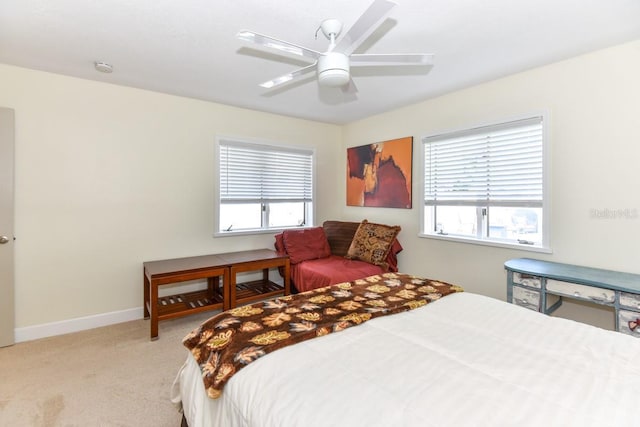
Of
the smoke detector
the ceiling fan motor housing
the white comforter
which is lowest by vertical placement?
the white comforter

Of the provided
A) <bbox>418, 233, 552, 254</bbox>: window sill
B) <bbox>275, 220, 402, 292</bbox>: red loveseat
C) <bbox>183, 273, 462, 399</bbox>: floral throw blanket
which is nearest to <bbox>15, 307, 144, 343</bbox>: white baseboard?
<bbox>275, 220, 402, 292</bbox>: red loveseat

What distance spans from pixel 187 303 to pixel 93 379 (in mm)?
1080

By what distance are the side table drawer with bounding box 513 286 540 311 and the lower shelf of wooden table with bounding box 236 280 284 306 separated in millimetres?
2405

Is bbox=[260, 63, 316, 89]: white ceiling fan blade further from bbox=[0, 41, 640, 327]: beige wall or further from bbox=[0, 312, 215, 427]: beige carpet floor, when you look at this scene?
bbox=[0, 312, 215, 427]: beige carpet floor

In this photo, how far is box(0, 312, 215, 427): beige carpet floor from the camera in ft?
6.02

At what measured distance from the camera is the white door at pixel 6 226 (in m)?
2.60

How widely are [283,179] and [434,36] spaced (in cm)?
A: 266

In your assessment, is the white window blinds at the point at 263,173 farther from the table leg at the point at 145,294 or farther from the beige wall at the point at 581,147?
the beige wall at the point at 581,147

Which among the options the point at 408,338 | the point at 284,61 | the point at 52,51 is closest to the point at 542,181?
the point at 408,338

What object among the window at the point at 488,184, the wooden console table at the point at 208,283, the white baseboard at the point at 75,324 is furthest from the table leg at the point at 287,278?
the window at the point at 488,184

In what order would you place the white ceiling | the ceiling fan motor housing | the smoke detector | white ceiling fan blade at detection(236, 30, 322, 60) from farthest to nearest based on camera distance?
the smoke detector
the white ceiling
the ceiling fan motor housing
white ceiling fan blade at detection(236, 30, 322, 60)

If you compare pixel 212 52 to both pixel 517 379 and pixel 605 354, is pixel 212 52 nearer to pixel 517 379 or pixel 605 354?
pixel 517 379

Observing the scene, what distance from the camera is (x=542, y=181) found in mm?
2695

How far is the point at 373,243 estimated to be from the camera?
3.67 meters
